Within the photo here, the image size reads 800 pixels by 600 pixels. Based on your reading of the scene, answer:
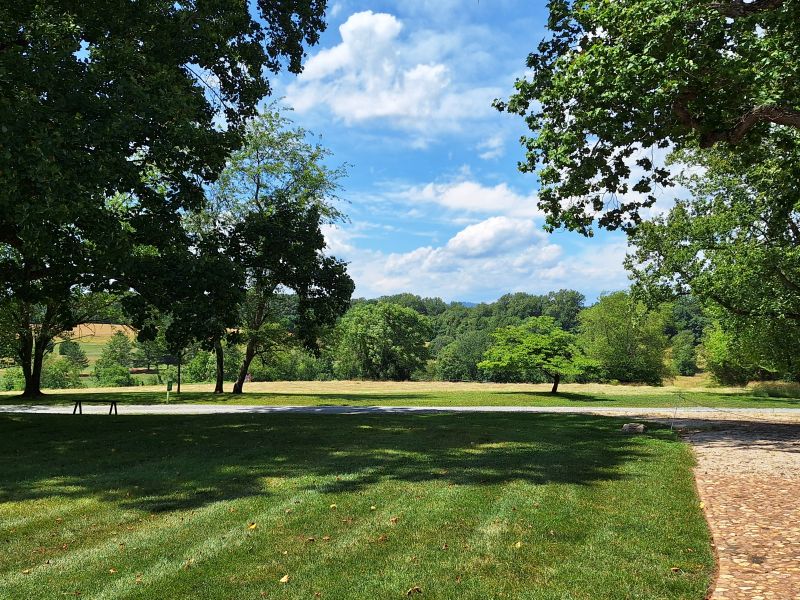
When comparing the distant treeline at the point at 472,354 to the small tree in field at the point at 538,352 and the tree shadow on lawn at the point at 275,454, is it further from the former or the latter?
the tree shadow on lawn at the point at 275,454

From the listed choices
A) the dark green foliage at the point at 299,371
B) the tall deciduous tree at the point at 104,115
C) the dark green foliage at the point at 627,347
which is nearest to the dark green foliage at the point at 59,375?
the dark green foliage at the point at 299,371

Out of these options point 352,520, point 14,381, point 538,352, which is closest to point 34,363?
point 538,352

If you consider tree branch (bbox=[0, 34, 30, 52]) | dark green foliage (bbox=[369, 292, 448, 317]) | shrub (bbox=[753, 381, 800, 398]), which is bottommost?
shrub (bbox=[753, 381, 800, 398])

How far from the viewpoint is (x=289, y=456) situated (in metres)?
10.4

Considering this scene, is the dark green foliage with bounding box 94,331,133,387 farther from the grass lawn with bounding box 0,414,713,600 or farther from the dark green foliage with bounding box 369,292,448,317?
the dark green foliage with bounding box 369,292,448,317

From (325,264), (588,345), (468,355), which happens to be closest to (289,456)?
(325,264)

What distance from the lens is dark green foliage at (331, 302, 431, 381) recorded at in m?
77.8

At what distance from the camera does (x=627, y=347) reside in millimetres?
65500

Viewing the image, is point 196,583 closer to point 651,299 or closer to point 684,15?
point 684,15

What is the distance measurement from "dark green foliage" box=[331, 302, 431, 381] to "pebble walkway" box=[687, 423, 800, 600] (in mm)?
65685

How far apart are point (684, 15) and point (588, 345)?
62975mm

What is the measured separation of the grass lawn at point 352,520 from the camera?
14.9 feet

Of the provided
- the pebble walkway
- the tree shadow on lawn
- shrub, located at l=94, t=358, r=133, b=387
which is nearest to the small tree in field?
the tree shadow on lawn

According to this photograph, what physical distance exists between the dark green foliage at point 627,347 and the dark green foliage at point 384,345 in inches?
985
